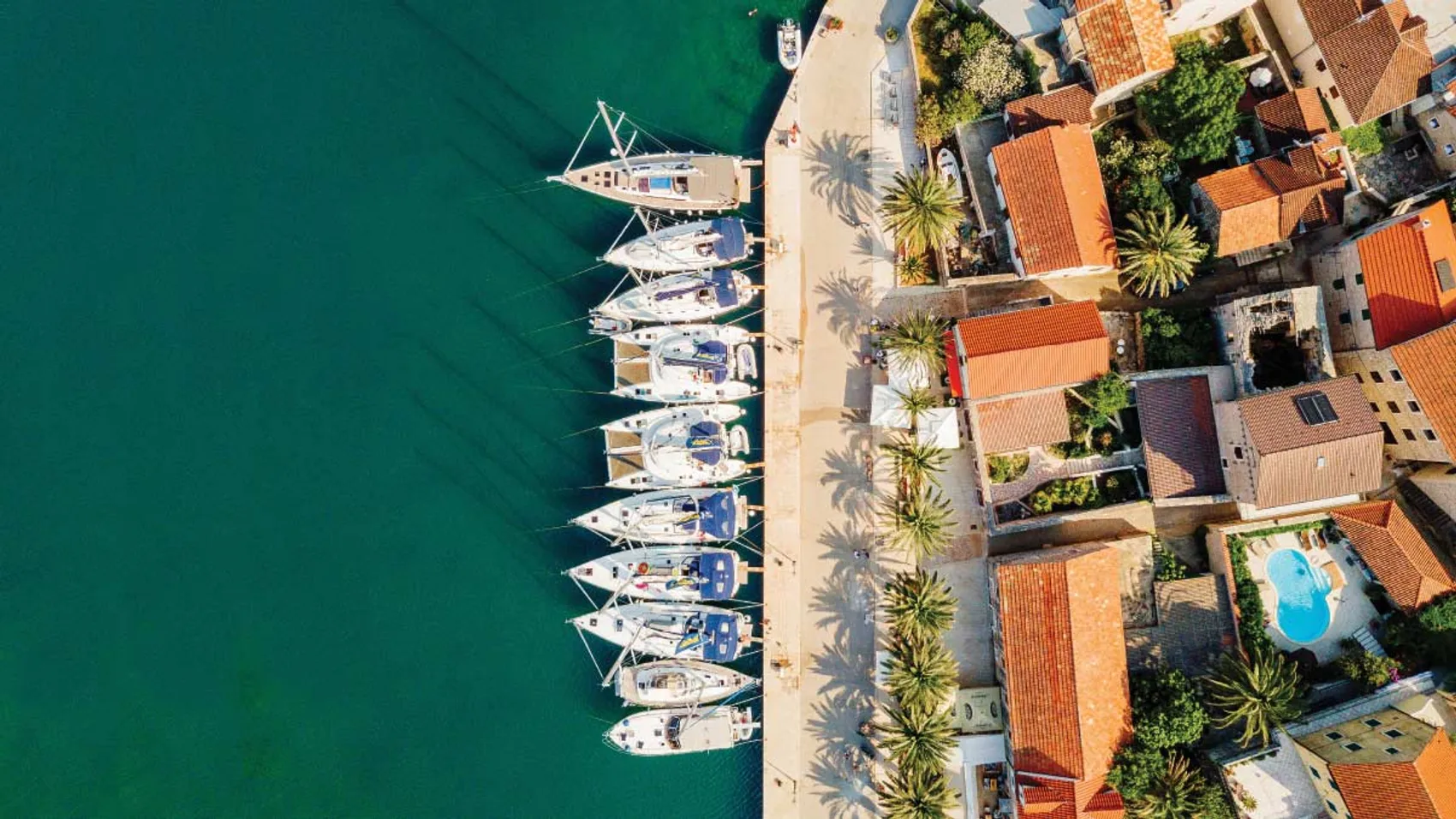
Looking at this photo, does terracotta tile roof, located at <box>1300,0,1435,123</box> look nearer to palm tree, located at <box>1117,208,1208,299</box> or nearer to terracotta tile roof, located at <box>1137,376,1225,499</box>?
palm tree, located at <box>1117,208,1208,299</box>

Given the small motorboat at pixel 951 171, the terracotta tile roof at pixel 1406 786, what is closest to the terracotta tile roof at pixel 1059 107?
the small motorboat at pixel 951 171

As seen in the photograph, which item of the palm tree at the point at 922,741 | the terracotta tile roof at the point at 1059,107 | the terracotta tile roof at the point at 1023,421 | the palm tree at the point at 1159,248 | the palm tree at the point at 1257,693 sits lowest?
the palm tree at the point at 922,741

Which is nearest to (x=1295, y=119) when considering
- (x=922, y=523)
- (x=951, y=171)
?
(x=951, y=171)

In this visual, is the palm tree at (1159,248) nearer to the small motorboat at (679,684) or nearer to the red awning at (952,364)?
the red awning at (952,364)

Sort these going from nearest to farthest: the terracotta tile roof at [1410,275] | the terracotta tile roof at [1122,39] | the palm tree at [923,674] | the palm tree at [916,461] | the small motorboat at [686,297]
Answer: the terracotta tile roof at [1410,275] < the terracotta tile roof at [1122,39] < the palm tree at [923,674] < the palm tree at [916,461] < the small motorboat at [686,297]

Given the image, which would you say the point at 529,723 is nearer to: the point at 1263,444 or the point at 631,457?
the point at 631,457

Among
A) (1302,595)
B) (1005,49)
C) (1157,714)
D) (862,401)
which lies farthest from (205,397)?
(1302,595)

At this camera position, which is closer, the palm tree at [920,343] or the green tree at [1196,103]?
the green tree at [1196,103]
